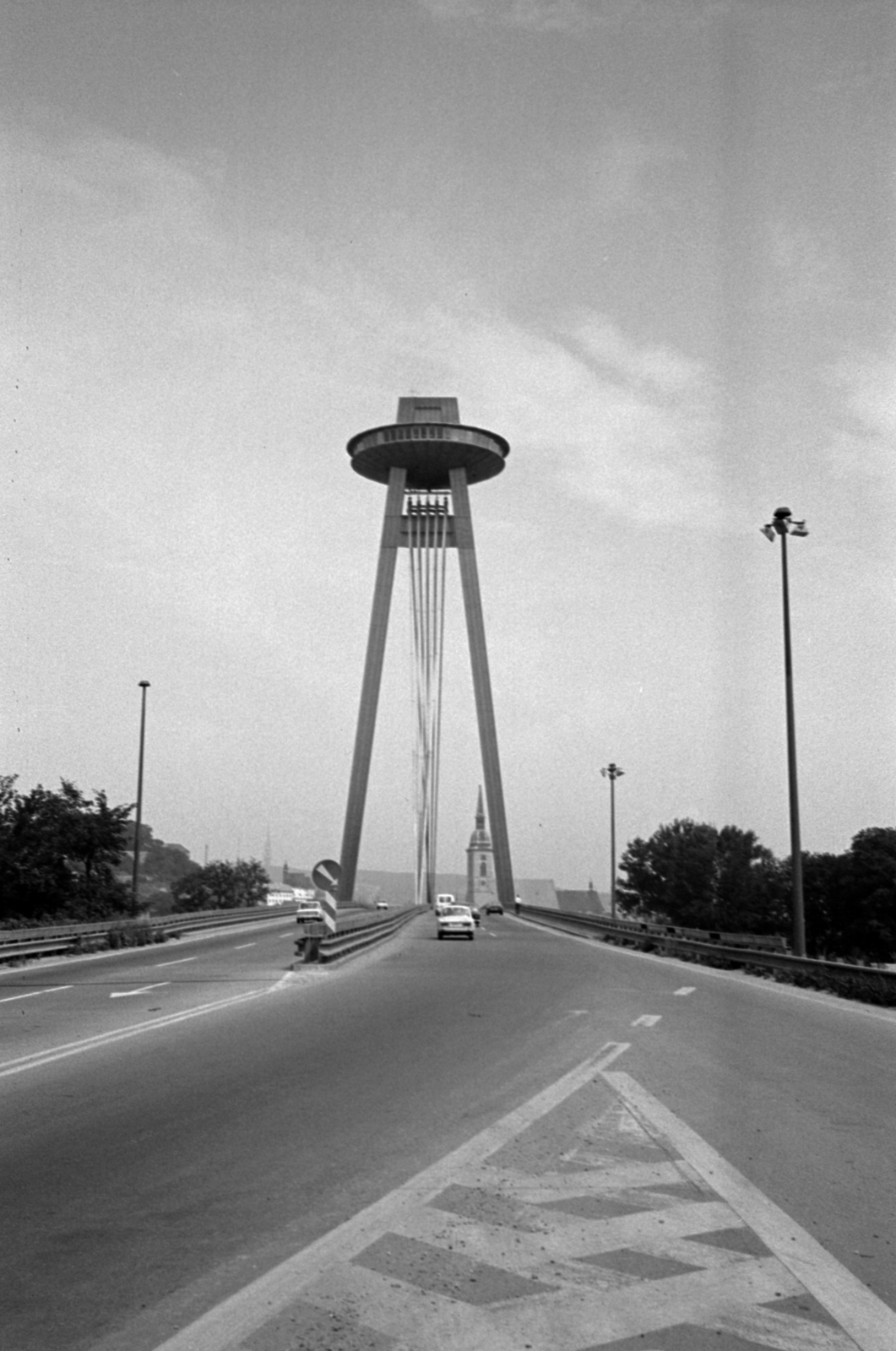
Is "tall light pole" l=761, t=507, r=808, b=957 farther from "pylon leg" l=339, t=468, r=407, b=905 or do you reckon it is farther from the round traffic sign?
"pylon leg" l=339, t=468, r=407, b=905

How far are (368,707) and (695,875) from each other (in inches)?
2442

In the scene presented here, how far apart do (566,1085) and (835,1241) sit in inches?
182

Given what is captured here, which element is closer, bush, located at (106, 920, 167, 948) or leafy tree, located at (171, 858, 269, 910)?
bush, located at (106, 920, 167, 948)

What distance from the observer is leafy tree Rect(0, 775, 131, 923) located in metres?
46.8

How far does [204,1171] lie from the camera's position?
Result: 7297mm

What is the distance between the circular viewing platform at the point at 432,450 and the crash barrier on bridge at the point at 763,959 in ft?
147

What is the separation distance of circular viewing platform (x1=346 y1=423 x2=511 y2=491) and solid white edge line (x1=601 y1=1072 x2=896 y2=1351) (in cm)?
8457

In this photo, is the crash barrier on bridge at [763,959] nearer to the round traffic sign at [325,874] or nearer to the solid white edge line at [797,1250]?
the round traffic sign at [325,874]

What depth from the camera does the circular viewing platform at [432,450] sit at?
91.2 meters

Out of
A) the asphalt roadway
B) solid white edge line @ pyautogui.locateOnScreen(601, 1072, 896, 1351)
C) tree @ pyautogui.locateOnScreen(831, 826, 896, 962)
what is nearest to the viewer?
solid white edge line @ pyautogui.locateOnScreen(601, 1072, 896, 1351)

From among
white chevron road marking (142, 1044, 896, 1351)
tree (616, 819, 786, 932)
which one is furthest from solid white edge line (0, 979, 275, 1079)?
tree (616, 819, 786, 932)

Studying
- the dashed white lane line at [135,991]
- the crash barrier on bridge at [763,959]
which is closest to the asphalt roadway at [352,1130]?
the dashed white lane line at [135,991]

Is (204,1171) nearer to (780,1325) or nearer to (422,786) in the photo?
(780,1325)

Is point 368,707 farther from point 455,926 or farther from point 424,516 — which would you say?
point 455,926
